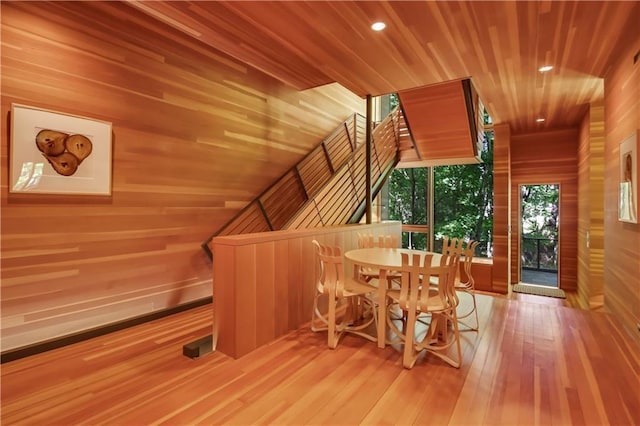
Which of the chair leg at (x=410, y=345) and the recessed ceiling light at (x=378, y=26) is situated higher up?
the recessed ceiling light at (x=378, y=26)

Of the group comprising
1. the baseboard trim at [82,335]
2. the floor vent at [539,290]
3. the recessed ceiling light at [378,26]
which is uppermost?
the recessed ceiling light at [378,26]

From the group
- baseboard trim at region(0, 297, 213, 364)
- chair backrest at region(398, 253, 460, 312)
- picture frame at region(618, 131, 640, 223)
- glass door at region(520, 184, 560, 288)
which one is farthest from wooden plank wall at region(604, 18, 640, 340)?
baseboard trim at region(0, 297, 213, 364)

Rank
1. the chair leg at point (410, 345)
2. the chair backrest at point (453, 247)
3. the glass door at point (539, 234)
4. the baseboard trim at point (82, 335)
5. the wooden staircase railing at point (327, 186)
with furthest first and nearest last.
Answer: the glass door at point (539, 234) → the wooden staircase railing at point (327, 186) → the chair backrest at point (453, 247) → the baseboard trim at point (82, 335) → the chair leg at point (410, 345)

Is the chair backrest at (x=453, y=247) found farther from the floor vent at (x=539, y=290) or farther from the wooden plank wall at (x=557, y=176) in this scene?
the wooden plank wall at (x=557, y=176)

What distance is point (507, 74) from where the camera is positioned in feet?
12.7

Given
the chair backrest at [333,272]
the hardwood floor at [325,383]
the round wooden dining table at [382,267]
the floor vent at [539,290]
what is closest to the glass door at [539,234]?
the floor vent at [539,290]

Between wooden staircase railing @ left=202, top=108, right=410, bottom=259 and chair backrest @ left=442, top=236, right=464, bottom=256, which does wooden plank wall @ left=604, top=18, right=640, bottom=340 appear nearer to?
chair backrest @ left=442, top=236, right=464, bottom=256

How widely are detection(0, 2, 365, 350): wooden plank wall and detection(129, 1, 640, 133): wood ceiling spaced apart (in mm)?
575

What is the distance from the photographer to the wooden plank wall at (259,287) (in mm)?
2662

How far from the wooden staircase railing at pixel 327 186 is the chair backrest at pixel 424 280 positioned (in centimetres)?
191

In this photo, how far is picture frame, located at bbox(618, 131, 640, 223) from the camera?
277 cm

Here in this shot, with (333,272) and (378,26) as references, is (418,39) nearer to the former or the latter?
(378,26)

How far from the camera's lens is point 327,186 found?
4.81m

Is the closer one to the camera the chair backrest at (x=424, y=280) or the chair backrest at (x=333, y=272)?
the chair backrest at (x=424, y=280)
